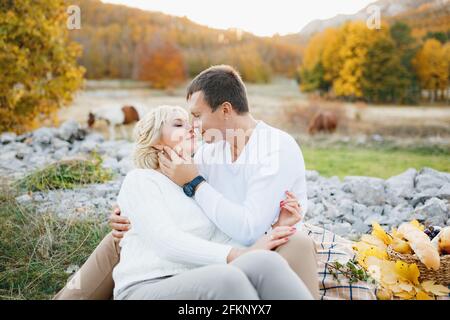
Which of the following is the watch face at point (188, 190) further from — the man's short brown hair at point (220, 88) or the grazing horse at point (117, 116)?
the grazing horse at point (117, 116)

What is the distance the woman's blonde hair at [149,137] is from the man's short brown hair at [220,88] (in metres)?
0.31

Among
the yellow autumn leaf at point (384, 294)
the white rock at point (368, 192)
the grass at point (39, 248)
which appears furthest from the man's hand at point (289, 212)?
the white rock at point (368, 192)

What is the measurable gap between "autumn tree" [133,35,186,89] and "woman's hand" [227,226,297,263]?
9.44m

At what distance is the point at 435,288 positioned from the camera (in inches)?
98.1

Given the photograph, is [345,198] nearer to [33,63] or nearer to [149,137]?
[149,137]

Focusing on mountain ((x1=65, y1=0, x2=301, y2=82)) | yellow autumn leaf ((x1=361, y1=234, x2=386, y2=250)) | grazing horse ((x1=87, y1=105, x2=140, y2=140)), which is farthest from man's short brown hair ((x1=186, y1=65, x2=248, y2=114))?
mountain ((x1=65, y1=0, x2=301, y2=82))

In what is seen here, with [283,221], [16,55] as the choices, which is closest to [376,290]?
[283,221]

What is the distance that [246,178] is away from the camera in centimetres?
247

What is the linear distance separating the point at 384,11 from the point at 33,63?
7315mm

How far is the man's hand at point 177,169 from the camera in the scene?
7.23 ft

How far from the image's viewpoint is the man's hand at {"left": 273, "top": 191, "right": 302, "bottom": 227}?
2.18 metres

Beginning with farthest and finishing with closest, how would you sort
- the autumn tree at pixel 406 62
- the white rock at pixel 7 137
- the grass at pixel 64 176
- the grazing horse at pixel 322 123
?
the autumn tree at pixel 406 62
the grazing horse at pixel 322 123
the white rock at pixel 7 137
the grass at pixel 64 176

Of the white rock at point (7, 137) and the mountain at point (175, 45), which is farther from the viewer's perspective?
the mountain at point (175, 45)

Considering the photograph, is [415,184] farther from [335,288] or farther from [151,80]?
[151,80]
